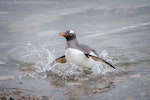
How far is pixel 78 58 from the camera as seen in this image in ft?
19.3

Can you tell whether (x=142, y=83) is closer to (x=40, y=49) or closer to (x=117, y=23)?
(x=40, y=49)

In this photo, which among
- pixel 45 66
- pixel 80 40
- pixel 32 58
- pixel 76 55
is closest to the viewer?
pixel 76 55

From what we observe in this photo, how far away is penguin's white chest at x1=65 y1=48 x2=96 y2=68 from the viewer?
5871mm

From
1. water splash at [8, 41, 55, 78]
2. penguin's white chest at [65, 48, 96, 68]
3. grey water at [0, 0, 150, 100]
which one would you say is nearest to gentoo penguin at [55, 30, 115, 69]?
penguin's white chest at [65, 48, 96, 68]

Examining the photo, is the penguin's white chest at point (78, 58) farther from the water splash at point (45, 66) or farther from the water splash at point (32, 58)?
the water splash at point (32, 58)

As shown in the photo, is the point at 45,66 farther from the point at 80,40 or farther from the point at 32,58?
the point at 80,40

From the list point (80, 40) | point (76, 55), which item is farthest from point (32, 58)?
point (80, 40)

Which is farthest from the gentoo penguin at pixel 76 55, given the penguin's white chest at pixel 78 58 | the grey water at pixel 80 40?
the grey water at pixel 80 40

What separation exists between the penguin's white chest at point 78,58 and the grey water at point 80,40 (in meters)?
0.10

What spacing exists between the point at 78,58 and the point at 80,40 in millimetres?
2317

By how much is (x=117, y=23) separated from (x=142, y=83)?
467 cm

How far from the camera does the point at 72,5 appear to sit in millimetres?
12344

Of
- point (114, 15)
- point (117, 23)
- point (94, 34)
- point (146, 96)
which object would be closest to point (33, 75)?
point (146, 96)

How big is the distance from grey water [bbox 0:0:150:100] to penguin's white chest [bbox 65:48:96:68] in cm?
10
